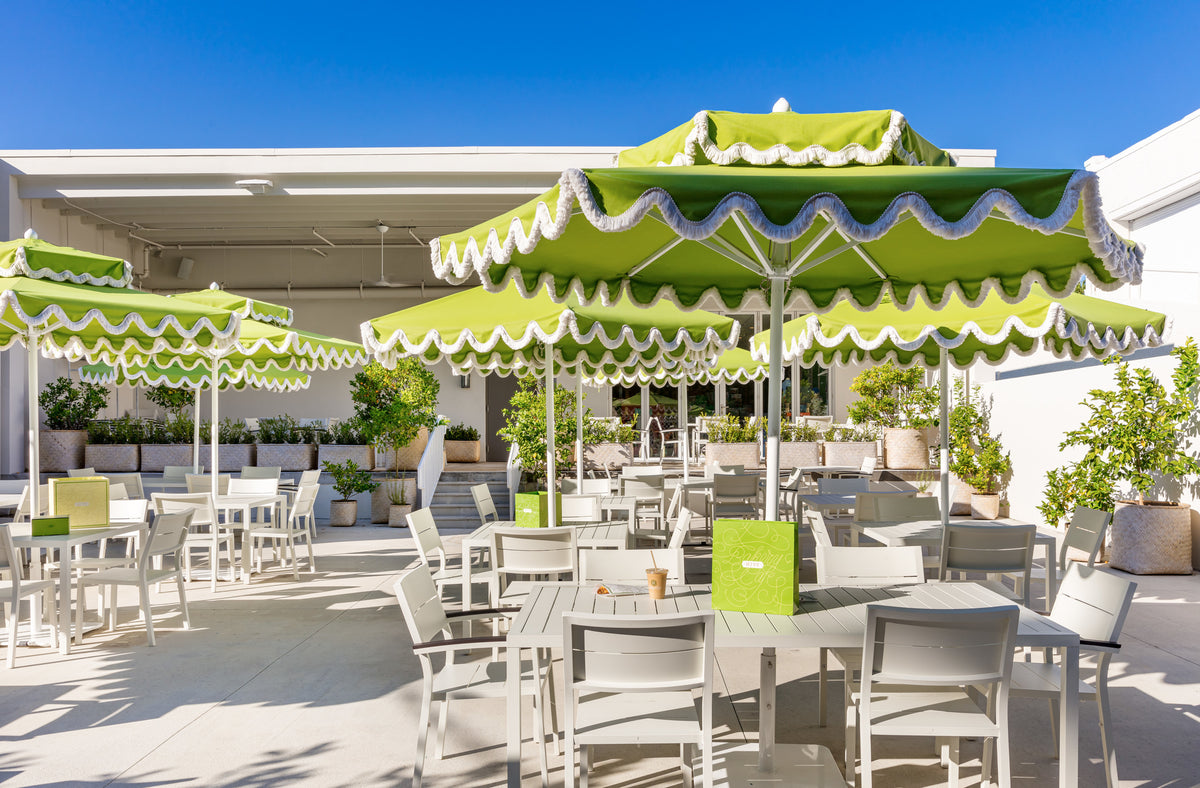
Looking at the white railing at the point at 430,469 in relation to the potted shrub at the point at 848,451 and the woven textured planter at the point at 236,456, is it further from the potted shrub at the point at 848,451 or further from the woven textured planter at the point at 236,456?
the potted shrub at the point at 848,451

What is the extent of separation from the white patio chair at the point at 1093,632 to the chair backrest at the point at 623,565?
59.5 inches

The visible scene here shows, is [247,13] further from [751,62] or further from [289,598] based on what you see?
[289,598]

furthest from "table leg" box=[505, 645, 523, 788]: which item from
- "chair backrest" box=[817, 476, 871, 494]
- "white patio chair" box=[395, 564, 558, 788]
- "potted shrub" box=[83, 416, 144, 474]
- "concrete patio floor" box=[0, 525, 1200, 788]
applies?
"potted shrub" box=[83, 416, 144, 474]

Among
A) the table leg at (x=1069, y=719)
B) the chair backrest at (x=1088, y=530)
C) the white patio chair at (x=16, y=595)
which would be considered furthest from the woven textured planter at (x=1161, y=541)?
the white patio chair at (x=16, y=595)

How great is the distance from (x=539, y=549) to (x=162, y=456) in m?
11.4

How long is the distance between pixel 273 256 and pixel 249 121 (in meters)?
3.25

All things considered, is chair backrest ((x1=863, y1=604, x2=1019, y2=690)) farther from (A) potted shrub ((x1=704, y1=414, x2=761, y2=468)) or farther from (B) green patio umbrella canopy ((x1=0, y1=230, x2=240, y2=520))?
(A) potted shrub ((x1=704, y1=414, x2=761, y2=468))

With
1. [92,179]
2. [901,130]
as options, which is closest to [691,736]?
[901,130]

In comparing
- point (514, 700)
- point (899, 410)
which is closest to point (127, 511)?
point (514, 700)

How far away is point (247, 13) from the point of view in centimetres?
1778

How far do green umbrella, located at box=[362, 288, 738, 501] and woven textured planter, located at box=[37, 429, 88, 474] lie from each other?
Answer: 35.3 feet

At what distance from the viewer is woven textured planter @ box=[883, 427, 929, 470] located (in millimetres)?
13406

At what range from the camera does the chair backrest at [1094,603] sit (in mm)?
3229

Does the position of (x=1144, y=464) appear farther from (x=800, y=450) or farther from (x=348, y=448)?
(x=348, y=448)
